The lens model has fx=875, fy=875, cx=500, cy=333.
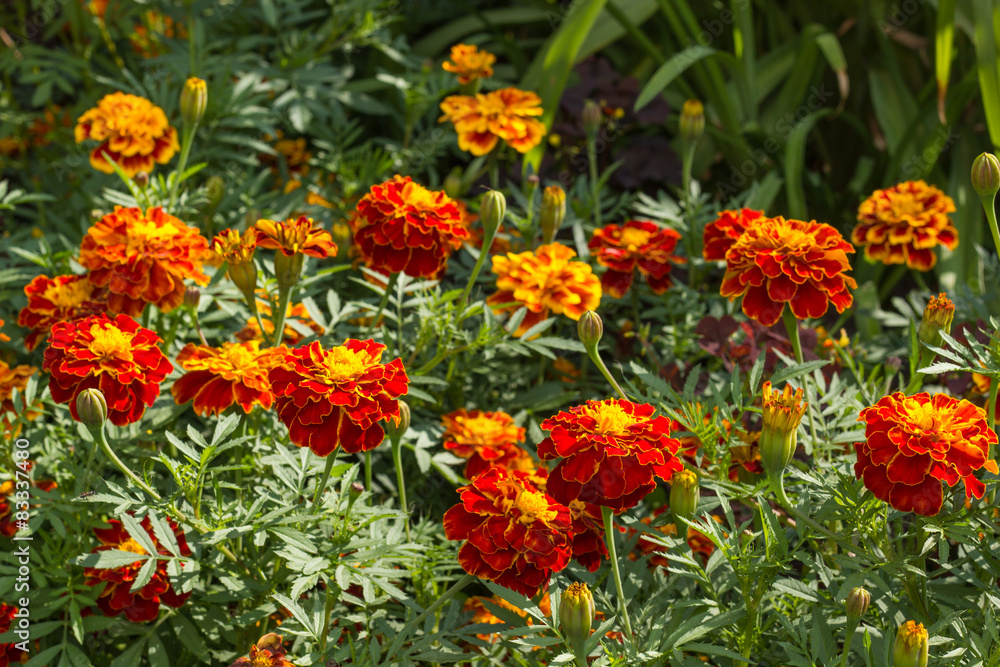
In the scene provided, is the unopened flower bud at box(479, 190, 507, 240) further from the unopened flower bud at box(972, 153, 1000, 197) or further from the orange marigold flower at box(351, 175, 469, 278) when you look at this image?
the unopened flower bud at box(972, 153, 1000, 197)

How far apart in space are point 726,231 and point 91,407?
29.0 inches

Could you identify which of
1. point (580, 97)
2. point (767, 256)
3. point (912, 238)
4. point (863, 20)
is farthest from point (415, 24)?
point (767, 256)

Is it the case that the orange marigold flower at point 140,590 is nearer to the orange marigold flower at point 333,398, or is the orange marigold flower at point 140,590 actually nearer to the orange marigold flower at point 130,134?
the orange marigold flower at point 333,398

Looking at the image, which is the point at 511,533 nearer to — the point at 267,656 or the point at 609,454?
the point at 609,454

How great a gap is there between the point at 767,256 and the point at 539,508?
1.27 feet

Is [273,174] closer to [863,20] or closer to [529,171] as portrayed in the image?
[529,171]

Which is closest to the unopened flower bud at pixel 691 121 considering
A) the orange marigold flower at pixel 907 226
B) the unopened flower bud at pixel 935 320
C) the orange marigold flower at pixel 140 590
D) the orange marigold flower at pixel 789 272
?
the orange marigold flower at pixel 907 226

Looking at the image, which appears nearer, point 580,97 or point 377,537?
point 377,537

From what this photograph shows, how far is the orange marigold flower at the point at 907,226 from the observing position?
1.33 metres

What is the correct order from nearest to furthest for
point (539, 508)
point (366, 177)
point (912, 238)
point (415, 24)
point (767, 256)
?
point (539, 508) < point (767, 256) < point (912, 238) < point (366, 177) < point (415, 24)

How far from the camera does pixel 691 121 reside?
55.7 inches

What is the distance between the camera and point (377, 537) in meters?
0.98

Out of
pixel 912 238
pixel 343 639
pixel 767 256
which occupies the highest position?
pixel 767 256

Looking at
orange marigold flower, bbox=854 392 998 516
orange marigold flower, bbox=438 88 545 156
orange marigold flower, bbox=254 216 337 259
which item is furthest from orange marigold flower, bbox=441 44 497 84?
orange marigold flower, bbox=854 392 998 516
